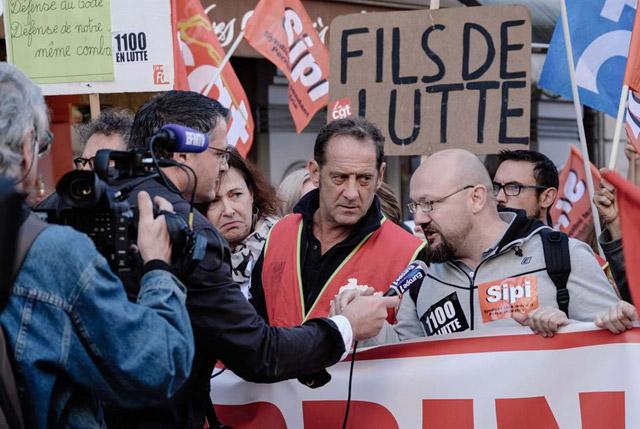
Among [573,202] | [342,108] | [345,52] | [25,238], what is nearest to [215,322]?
[25,238]

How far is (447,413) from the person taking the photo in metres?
3.49

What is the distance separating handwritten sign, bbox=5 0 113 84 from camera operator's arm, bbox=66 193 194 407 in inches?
135

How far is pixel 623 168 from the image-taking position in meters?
15.4

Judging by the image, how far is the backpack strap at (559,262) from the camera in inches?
141

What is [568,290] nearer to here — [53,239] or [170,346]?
[170,346]

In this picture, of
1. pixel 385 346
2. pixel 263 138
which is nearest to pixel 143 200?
pixel 385 346

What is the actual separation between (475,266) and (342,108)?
6.56ft

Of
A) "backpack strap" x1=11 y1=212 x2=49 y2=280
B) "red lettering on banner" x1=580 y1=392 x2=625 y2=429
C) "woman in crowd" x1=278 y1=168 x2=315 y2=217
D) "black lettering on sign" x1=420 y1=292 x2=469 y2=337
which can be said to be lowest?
"red lettering on banner" x1=580 y1=392 x2=625 y2=429

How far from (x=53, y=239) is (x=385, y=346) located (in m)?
1.70

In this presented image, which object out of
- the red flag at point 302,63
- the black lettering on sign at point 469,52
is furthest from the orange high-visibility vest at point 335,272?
the red flag at point 302,63

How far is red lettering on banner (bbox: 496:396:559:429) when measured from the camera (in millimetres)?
3346

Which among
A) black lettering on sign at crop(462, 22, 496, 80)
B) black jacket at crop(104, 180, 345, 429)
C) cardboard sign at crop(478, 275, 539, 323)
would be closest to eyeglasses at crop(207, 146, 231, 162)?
black jacket at crop(104, 180, 345, 429)

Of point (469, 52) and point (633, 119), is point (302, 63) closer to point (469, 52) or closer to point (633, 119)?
point (469, 52)

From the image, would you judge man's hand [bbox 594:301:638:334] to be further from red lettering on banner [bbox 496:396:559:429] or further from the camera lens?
the camera lens
